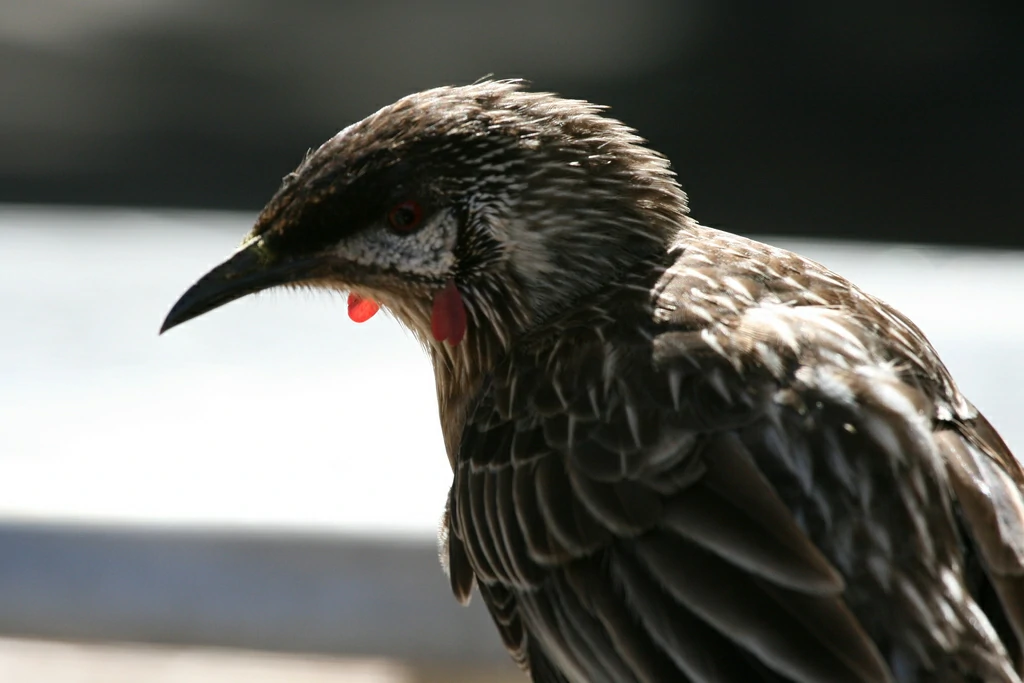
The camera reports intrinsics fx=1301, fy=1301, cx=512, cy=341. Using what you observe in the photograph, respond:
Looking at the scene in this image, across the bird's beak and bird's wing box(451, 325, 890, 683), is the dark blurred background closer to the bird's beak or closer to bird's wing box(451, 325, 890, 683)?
the bird's beak

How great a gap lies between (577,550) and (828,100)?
3.29 metres

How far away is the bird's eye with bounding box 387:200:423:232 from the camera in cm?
220

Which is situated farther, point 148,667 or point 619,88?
point 619,88

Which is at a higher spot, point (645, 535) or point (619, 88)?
point (645, 535)

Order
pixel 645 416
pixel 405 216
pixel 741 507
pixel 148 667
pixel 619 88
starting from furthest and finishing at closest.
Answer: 1. pixel 619 88
2. pixel 148 667
3. pixel 405 216
4. pixel 645 416
5. pixel 741 507

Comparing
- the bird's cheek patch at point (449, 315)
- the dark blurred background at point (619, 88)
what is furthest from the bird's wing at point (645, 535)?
the dark blurred background at point (619, 88)

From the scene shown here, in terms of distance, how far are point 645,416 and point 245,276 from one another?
2.44 ft

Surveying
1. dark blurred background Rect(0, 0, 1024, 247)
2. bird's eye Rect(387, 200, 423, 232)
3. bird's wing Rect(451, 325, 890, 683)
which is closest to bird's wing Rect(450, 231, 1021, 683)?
bird's wing Rect(451, 325, 890, 683)

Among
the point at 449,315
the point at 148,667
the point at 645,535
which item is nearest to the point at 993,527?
the point at 645,535

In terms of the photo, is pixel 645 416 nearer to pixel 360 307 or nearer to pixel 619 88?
pixel 360 307

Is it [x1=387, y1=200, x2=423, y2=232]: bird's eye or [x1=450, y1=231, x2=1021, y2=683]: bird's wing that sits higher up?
[x1=387, y1=200, x2=423, y2=232]: bird's eye

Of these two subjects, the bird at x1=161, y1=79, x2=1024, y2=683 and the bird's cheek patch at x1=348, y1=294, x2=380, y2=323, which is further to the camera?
the bird's cheek patch at x1=348, y1=294, x2=380, y2=323

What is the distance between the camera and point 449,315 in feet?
7.54

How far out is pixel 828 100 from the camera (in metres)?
4.88
